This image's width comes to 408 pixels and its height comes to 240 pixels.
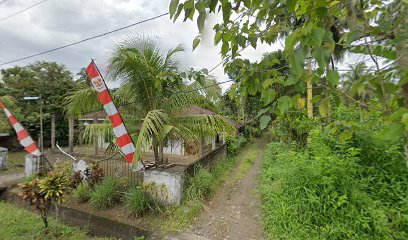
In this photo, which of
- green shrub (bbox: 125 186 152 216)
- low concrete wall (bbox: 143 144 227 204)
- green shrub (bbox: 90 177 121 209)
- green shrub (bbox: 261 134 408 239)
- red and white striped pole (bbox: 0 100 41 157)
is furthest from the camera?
red and white striped pole (bbox: 0 100 41 157)

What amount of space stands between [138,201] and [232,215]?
2.00 metres

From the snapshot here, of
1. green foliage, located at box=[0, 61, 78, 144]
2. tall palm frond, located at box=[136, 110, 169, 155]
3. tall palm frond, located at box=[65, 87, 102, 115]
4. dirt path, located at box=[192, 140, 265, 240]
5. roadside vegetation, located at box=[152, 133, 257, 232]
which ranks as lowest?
dirt path, located at box=[192, 140, 265, 240]

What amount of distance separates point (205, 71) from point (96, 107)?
365 centimetres

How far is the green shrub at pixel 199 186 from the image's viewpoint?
477 cm

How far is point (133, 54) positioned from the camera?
4.55 m

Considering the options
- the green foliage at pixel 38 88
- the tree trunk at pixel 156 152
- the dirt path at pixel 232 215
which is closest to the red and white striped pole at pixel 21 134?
the tree trunk at pixel 156 152

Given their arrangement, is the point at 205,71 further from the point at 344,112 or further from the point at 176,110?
the point at 344,112

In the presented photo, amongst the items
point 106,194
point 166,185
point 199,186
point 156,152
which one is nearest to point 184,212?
point 166,185

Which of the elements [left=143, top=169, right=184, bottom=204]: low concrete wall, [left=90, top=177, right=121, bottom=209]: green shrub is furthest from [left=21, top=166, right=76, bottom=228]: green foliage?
[left=143, top=169, right=184, bottom=204]: low concrete wall

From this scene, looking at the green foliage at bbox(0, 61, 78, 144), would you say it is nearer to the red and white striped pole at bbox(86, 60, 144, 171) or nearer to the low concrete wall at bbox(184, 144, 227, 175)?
the low concrete wall at bbox(184, 144, 227, 175)

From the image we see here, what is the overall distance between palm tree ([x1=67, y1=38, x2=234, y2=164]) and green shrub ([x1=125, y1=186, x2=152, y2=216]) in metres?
1.09

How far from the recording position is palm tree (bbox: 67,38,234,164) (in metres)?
4.55

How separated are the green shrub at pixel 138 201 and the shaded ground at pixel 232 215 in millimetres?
1097

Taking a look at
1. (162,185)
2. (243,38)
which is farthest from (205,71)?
(162,185)
